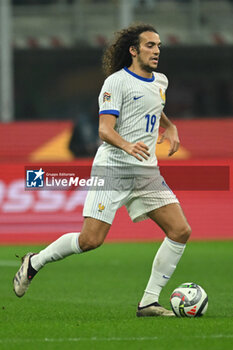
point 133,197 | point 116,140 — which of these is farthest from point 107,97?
point 133,197

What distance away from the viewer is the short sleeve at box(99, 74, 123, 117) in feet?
26.1

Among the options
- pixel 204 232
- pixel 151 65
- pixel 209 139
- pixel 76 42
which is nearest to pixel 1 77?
pixel 76 42

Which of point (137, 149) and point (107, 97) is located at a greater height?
point (107, 97)

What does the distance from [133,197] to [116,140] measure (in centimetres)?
64

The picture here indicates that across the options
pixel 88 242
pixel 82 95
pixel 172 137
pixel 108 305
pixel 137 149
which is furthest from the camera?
pixel 82 95

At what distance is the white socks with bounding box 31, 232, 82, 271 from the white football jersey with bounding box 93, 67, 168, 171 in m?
0.63

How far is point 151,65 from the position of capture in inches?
321

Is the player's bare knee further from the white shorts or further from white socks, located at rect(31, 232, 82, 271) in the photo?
the white shorts

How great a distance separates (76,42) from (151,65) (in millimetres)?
20119

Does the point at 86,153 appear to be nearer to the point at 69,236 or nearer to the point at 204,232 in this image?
the point at 204,232

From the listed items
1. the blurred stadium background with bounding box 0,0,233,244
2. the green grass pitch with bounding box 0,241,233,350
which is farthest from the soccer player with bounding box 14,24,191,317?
the blurred stadium background with bounding box 0,0,233,244

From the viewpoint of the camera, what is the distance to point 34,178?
29.6 feet

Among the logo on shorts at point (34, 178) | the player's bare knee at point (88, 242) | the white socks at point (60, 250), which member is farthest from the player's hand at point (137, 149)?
the logo on shorts at point (34, 178)

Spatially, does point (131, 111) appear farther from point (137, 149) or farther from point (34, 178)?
point (34, 178)
